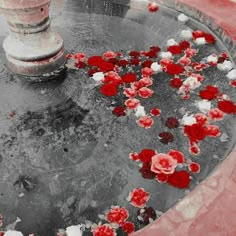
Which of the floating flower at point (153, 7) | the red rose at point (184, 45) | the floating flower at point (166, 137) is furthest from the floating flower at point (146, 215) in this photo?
the floating flower at point (153, 7)

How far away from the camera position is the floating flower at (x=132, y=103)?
3396 mm

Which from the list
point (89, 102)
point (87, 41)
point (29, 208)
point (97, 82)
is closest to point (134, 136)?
point (89, 102)

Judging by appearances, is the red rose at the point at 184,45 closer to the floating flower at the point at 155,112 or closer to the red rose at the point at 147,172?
the floating flower at the point at 155,112

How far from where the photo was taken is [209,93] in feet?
11.4

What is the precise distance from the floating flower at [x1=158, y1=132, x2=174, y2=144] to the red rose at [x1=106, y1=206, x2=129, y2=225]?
2.59 feet

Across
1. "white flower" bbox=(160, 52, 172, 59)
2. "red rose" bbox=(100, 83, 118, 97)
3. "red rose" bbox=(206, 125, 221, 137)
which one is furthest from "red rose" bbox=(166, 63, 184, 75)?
"red rose" bbox=(206, 125, 221, 137)

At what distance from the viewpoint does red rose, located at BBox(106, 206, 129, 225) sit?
Answer: 2486 millimetres

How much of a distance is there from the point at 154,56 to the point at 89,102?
1.07 m

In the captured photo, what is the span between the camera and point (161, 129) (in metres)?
3.19

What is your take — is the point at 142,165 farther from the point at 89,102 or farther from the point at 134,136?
the point at 89,102

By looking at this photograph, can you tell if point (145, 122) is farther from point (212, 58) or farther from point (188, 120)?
point (212, 58)

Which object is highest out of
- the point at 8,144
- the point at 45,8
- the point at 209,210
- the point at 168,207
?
the point at 45,8

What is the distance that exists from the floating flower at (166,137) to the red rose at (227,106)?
0.61 metres

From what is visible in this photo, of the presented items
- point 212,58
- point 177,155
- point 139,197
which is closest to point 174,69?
point 212,58
